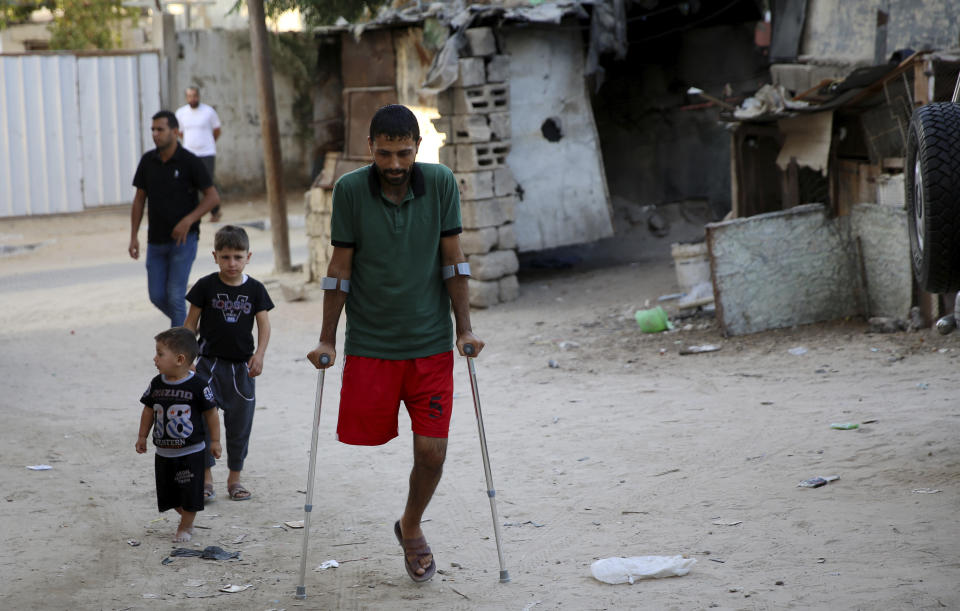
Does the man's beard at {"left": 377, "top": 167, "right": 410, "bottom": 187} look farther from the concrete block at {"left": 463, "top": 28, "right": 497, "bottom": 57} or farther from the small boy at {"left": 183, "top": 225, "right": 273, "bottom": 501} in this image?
the concrete block at {"left": 463, "top": 28, "right": 497, "bottom": 57}

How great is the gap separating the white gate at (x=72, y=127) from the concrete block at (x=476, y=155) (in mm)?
8038

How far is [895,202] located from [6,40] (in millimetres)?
18311

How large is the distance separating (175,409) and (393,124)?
1.72m

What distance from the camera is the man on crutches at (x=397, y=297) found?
150 inches

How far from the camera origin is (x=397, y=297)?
382 cm

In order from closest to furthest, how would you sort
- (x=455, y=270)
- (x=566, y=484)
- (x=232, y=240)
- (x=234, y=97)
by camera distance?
(x=455, y=270) → (x=232, y=240) → (x=566, y=484) → (x=234, y=97)

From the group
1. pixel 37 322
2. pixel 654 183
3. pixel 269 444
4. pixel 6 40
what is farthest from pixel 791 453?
pixel 6 40

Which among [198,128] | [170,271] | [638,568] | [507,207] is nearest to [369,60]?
[507,207]

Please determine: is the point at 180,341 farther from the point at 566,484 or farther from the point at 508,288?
the point at 508,288

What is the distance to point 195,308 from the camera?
16.8 ft

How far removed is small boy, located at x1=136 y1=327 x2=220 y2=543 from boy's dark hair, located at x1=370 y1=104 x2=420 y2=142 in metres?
1.46

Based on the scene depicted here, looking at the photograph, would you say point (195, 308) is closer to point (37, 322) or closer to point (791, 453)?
point (791, 453)

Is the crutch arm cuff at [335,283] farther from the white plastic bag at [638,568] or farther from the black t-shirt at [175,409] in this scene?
the white plastic bag at [638,568]

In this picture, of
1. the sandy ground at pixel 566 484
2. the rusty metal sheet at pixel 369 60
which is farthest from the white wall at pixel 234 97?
the sandy ground at pixel 566 484
